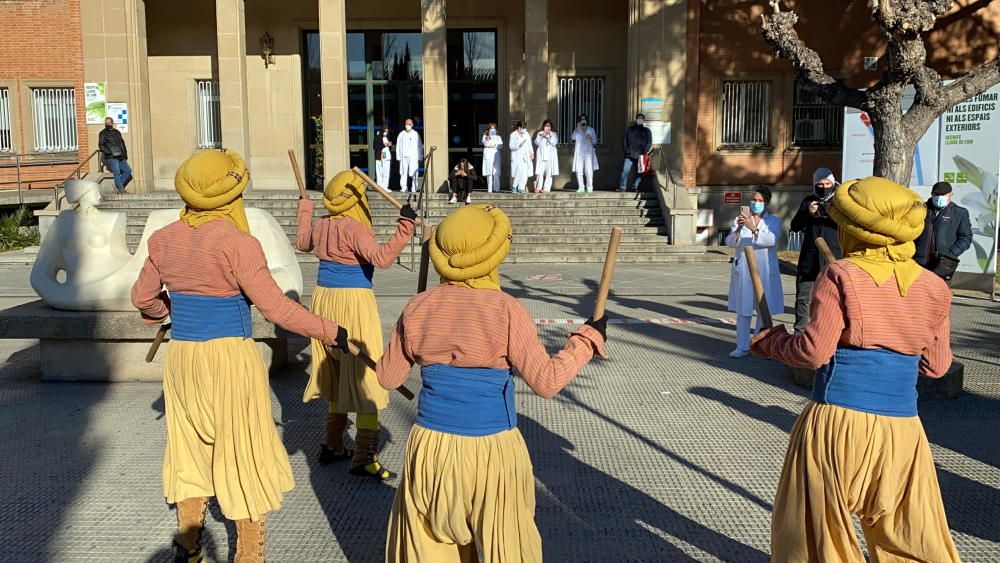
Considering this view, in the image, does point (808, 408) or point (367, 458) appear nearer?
point (808, 408)

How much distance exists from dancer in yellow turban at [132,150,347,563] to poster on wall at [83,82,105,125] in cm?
1887

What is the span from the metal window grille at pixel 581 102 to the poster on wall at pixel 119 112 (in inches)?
406

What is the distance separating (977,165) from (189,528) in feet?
40.5

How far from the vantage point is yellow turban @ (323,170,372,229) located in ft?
18.0

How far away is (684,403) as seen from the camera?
7082mm

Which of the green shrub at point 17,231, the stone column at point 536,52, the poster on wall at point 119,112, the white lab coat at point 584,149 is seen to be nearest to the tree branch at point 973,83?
the white lab coat at point 584,149

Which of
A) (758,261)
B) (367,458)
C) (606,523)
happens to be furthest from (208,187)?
(758,261)

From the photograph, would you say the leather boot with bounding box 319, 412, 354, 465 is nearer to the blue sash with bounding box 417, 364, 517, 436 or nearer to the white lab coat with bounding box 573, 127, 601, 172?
the blue sash with bounding box 417, 364, 517, 436

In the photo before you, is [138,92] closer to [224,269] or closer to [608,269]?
[224,269]

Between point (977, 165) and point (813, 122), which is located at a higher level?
point (813, 122)

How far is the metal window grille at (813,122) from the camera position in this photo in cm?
2041

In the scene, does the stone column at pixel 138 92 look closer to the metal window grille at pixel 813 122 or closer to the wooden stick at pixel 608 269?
the metal window grille at pixel 813 122

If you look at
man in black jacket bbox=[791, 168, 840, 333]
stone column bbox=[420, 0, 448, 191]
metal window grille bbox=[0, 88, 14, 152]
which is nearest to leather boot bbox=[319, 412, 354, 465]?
man in black jacket bbox=[791, 168, 840, 333]

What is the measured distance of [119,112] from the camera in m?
20.7
